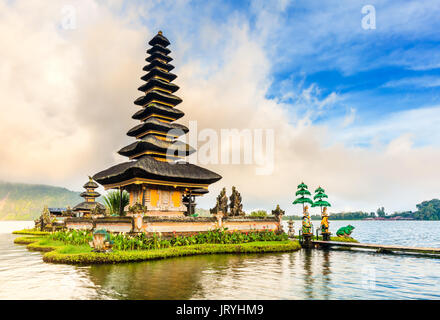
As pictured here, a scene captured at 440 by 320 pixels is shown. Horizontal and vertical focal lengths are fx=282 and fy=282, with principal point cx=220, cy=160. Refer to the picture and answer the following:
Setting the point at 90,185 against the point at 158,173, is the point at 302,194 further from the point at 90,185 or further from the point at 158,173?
the point at 90,185

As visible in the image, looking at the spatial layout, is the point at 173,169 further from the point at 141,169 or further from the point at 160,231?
the point at 160,231

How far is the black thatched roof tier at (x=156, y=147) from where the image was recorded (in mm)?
27553

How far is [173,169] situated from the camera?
2641cm

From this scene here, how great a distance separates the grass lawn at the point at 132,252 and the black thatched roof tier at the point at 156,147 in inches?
426

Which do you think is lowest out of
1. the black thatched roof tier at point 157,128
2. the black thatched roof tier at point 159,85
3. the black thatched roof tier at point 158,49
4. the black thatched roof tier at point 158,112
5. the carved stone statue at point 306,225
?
the carved stone statue at point 306,225

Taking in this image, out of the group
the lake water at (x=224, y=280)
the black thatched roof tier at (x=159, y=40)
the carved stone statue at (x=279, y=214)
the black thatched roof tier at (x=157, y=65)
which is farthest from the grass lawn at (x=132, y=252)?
the black thatched roof tier at (x=159, y=40)

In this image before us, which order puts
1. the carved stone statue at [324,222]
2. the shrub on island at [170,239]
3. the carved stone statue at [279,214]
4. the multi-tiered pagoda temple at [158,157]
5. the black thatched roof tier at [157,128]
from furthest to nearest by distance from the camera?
1. the black thatched roof tier at [157,128]
2. the carved stone statue at [279,214]
3. the carved stone statue at [324,222]
4. the multi-tiered pagoda temple at [158,157]
5. the shrub on island at [170,239]

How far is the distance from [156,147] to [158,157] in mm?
1295

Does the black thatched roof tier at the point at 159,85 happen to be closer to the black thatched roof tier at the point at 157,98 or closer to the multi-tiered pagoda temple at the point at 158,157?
the multi-tiered pagoda temple at the point at 158,157

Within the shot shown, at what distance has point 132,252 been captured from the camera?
16734 millimetres

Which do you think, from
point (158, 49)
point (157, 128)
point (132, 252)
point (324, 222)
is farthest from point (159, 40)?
point (324, 222)

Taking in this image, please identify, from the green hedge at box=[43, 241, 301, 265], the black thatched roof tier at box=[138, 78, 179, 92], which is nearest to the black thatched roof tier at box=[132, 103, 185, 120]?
the black thatched roof tier at box=[138, 78, 179, 92]
